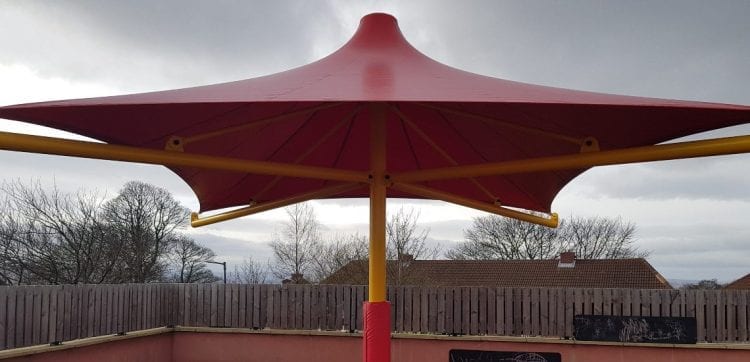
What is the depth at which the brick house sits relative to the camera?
75.9ft

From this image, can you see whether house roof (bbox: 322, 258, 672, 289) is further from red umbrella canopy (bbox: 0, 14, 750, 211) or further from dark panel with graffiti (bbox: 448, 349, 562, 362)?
dark panel with graffiti (bbox: 448, 349, 562, 362)

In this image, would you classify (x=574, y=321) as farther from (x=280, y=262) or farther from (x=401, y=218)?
(x=280, y=262)

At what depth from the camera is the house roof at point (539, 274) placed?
23172 mm

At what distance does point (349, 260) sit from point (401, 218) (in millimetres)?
2334

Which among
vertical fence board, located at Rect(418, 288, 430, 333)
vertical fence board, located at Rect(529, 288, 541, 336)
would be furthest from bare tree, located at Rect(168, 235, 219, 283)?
vertical fence board, located at Rect(529, 288, 541, 336)

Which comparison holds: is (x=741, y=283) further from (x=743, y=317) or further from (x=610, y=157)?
(x=610, y=157)

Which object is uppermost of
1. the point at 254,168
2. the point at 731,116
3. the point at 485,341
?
the point at 731,116

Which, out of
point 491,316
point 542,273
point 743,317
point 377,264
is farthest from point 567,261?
point 377,264

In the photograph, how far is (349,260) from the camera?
20.6 metres

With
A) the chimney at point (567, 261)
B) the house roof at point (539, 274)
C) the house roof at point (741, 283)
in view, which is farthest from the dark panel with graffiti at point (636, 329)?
the house roof at point (741, 283)

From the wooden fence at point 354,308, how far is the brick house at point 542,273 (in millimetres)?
12135

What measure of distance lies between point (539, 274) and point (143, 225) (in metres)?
16.2

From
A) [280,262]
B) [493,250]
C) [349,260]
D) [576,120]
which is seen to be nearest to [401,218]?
[349,260]

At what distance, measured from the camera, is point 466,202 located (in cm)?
570
